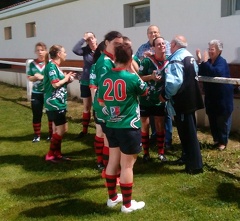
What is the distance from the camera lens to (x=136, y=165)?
524 cm

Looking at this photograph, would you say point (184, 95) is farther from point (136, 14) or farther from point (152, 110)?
point (136, 14)

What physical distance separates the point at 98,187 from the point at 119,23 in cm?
607

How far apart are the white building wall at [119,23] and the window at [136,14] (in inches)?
5.6

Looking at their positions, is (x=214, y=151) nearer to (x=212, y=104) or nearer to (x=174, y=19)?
(x=212, y=104)

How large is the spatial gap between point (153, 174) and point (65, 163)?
4.54 feet

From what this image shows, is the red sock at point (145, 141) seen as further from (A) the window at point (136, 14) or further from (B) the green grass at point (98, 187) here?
(A) the window at point (136, 14)

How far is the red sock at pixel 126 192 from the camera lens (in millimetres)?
3732

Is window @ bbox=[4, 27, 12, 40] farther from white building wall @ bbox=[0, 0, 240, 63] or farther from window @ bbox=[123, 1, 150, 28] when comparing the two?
window @ bbox=[123, 1, 150, 28]

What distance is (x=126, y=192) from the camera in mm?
3746

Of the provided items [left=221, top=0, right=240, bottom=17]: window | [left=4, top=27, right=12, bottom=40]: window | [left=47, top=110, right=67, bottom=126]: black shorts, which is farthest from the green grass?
[left=4, top=27, right=12, bottom=40]: window

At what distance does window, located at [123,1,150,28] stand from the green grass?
3.77m

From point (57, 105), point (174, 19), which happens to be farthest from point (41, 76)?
point (174, 19)

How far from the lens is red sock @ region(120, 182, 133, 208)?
373cm

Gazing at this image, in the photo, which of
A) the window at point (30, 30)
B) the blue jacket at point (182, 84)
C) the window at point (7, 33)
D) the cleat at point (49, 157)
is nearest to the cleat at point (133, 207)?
the blue jacket at point (182, 84)
